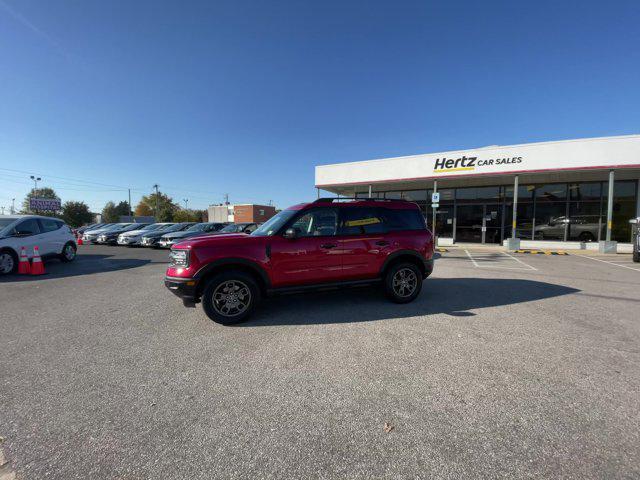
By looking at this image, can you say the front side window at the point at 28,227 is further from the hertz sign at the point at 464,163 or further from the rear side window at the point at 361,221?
the hertz sign at the point at 464,163

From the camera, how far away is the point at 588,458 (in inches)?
76.3

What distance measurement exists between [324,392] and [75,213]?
66.6m

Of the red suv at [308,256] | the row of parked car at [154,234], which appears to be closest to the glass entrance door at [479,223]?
the row of parked car at [154,234]

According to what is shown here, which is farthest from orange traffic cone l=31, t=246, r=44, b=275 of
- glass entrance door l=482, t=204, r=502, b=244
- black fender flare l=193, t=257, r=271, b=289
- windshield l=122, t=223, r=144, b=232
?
glass entrance door l=482, t=204, r=502, b=244

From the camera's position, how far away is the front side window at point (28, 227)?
30.0ft

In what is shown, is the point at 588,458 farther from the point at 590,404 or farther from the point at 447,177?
the point at 447,177

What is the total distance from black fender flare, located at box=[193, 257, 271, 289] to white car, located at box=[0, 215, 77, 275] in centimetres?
835

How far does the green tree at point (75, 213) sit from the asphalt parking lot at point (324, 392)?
60867mm

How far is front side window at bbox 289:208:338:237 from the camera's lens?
16.0 ft

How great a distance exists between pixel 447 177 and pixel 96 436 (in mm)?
18848

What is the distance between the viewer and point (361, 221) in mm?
5242

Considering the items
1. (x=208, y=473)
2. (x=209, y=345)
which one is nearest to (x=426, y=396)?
(x=208, y=473)

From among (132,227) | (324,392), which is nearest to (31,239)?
(132,227)

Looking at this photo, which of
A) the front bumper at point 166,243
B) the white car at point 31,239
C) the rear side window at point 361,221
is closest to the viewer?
the rear side window at point 361,221
